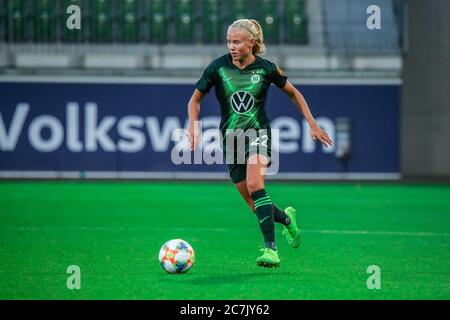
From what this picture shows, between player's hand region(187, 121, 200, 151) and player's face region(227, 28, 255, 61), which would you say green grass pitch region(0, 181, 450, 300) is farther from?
player's face region(227, 28, 255, 61)

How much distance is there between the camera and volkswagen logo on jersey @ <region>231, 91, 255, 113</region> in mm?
8430

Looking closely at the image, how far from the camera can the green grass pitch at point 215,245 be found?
734 cm

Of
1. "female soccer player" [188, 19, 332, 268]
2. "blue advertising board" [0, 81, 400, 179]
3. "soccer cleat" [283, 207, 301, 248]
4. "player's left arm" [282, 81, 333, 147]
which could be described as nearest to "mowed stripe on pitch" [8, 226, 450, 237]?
"soccer cleat" [283, 207, 301, 248]

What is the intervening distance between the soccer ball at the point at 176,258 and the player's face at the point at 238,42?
165 cm

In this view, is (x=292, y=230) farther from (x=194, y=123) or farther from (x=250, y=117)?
(x=194, y=123)

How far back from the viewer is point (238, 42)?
828cm

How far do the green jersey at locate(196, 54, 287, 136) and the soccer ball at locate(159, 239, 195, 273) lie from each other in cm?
109

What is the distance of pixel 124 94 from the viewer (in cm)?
2789

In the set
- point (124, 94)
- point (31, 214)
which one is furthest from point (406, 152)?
point (31, 214)

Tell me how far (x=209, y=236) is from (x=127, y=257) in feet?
8.29

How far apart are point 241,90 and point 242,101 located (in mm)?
94

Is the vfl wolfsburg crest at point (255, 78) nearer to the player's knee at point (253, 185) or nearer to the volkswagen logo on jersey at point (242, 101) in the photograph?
the volkswagen logo on jersey at point (242, 101)
